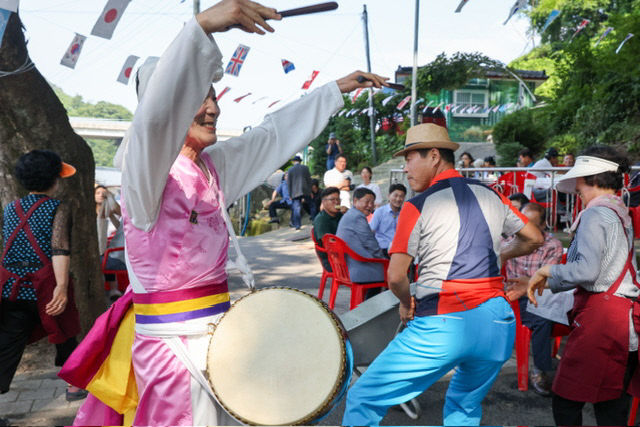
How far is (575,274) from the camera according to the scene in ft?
8.57

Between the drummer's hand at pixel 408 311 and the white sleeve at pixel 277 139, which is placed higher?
the white sleeve at pixel 277 139

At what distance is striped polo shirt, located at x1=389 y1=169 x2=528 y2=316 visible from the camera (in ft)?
8.07

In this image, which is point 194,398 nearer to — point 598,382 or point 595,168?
point 598,382

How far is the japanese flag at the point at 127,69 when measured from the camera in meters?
8.55

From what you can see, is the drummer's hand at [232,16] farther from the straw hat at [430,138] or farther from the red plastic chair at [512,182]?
the red plastic chair at [512,182]

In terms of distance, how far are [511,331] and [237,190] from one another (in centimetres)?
142

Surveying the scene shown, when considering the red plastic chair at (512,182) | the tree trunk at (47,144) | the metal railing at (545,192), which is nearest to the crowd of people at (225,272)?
the tree trunk at (47,144)

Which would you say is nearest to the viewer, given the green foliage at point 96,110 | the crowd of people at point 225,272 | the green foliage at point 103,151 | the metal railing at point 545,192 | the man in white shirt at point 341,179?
the crowd of people at point 225,272

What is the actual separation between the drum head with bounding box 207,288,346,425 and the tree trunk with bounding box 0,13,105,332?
312 centimetres

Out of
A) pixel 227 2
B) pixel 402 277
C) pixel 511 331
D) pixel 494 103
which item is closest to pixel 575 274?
pixel 511 331

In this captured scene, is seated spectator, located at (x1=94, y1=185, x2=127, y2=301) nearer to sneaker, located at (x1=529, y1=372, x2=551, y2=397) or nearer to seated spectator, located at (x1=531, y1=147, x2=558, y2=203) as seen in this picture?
sneaker, located at (x1=529, y1=372, x2=551, y2=397)

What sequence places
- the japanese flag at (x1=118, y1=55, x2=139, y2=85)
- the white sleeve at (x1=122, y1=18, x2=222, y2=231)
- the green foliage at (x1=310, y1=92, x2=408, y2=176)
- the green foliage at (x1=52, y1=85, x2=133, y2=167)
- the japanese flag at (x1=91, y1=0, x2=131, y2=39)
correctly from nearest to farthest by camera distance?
1. the white sleeve at (x1=122, y1=18, x2=222, y2=231)
2. the japanese flag at (x1=91, y1=0, x2=131, y2=39)
3. the japanese flag at (x1=118, y1=55, x2=139, y2=85)
4. the green foliage at (x1=310, y1=92, x2=408, y2=176)
5. the green foliage at (x1=52, y1=85, x2=133, y2=167)

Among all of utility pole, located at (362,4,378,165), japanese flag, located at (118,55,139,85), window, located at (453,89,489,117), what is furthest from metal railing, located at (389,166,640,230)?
window, located at (453,89,489,117)

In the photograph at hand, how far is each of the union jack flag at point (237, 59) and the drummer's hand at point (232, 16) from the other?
28.4 ft
